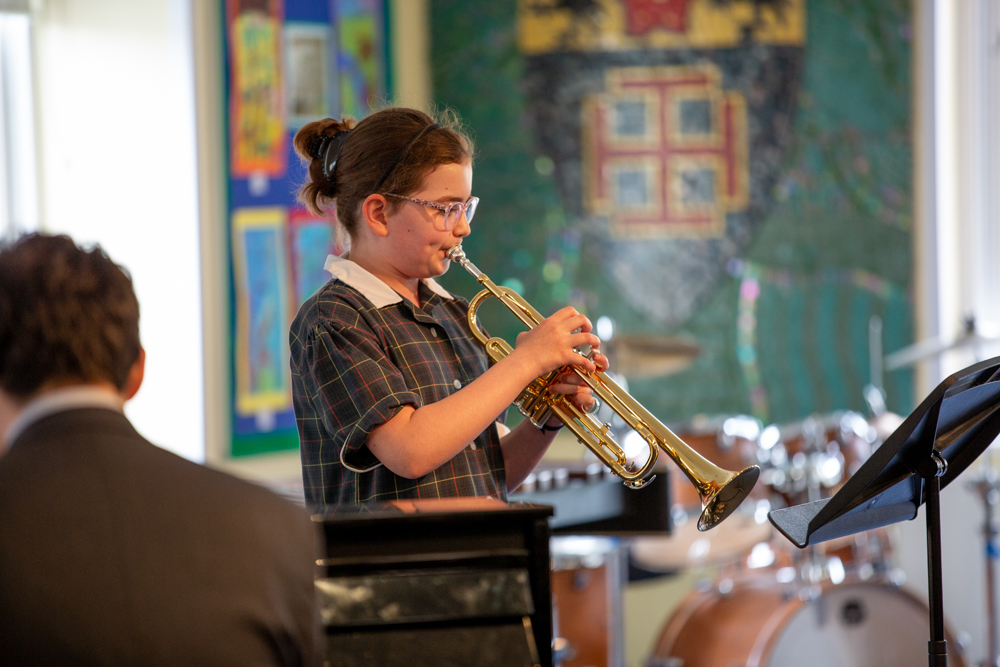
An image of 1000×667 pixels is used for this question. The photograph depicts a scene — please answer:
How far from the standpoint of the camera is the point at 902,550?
14.1ft

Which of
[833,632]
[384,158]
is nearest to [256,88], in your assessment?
[384,158]

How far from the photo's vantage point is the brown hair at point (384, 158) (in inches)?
A: 66.8

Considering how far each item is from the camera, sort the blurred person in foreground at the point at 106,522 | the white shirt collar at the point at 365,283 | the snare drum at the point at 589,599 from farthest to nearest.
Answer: the snare drum at the point at 589,599 < the white shirt collar at the point at 365,283 < the blurred person in foreground at the point at 106,522

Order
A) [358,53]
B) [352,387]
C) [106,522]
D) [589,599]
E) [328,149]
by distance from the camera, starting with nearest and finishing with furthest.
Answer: [106,522] < [352,387] < [328,149] < [589,599] < [358,53]

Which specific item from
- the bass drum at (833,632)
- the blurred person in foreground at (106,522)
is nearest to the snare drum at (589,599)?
the bass drum at (833,632)

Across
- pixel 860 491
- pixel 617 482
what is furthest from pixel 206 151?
pixel 860 491

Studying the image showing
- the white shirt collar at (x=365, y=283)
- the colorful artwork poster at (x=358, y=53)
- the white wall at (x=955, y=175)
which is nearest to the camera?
the white shirt collar at (x=365, y=283)

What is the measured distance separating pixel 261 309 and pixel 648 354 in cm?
142

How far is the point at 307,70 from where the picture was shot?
403cm

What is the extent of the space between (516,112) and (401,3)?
0.67 metres

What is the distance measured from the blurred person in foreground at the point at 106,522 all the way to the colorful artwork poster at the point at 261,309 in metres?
2.81

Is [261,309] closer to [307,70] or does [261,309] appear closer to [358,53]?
[307,70]

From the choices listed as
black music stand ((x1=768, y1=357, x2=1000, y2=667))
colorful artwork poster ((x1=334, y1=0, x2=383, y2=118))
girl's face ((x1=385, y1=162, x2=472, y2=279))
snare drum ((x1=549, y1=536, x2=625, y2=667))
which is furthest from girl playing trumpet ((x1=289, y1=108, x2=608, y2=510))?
colorful artwork poster ((x1=334, y1=0, x2=383, y2=118))

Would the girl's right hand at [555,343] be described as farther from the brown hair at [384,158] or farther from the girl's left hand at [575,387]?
the brown hair at [384,158]
